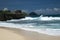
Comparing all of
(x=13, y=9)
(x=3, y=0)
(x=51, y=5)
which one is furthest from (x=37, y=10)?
(x=3, y=0)

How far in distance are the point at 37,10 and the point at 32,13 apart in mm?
257

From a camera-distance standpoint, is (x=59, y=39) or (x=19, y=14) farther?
(x=19, y=14)

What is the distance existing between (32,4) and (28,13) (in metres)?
0.44

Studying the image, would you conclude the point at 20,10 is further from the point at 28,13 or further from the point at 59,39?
the point at 59,39

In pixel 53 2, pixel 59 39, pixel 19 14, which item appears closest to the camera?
pixel 59 39

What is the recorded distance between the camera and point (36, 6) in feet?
20.0

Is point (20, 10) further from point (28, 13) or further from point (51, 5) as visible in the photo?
point (51, 5)

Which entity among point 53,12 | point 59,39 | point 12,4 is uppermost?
point 12,4

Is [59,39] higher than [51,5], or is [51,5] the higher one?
[51,5]

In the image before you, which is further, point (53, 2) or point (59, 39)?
point (53, 2)

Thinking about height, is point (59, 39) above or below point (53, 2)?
below

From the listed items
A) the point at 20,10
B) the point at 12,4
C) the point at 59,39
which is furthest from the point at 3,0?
the point at 59,39

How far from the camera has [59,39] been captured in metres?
2.43

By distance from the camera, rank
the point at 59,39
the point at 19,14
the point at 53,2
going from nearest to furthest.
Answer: the point at 59,39
the point at 53,2
the point at 19,14
